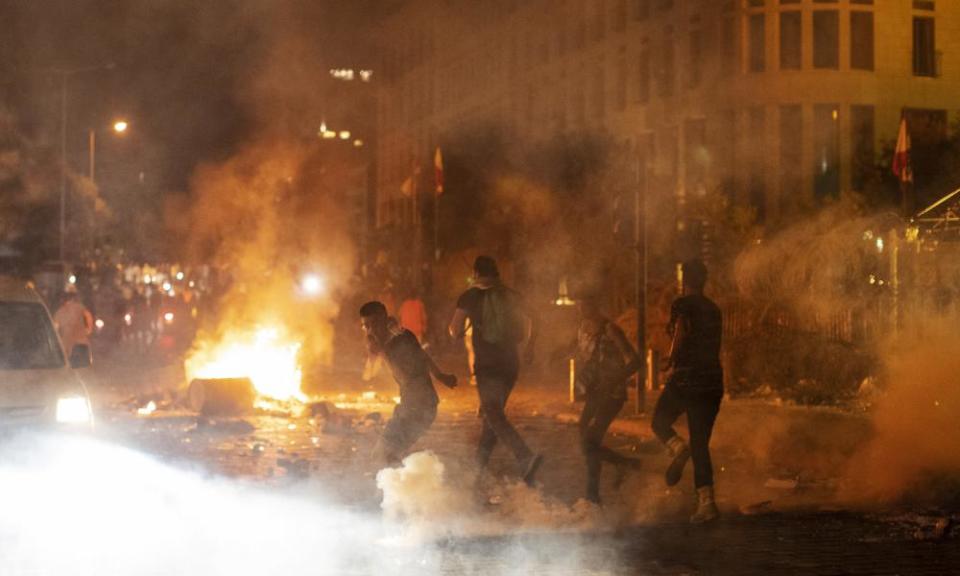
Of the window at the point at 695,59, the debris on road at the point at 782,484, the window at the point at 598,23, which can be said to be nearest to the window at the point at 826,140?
the window at the point at 695,59

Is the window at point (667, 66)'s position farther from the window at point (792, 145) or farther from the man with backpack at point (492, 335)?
the man with backpack at point (492, 335)

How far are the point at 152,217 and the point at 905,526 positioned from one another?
141 feet

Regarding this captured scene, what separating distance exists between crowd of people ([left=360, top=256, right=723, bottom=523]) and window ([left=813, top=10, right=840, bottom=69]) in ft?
103

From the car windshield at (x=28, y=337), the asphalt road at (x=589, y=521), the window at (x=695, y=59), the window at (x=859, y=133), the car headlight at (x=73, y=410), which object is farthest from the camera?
the window at (x=859, y=133)

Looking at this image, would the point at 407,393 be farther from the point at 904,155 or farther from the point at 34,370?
the point at 904,155

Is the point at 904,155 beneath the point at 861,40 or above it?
beneath

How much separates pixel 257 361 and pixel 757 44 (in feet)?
80.8

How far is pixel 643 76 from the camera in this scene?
3691 centimetres

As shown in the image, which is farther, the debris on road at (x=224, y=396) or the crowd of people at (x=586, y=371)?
the debris on road at (x=224, y=396)

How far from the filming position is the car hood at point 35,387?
25.8 ft

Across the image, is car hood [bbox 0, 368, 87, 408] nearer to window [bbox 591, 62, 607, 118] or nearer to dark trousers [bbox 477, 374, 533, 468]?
dark trousers [bbox 477, 374, 533, 468]

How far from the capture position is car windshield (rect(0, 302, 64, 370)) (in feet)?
29.2

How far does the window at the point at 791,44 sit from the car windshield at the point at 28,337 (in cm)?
3224

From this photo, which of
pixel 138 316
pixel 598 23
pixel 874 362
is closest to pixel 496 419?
pixel 874 362
